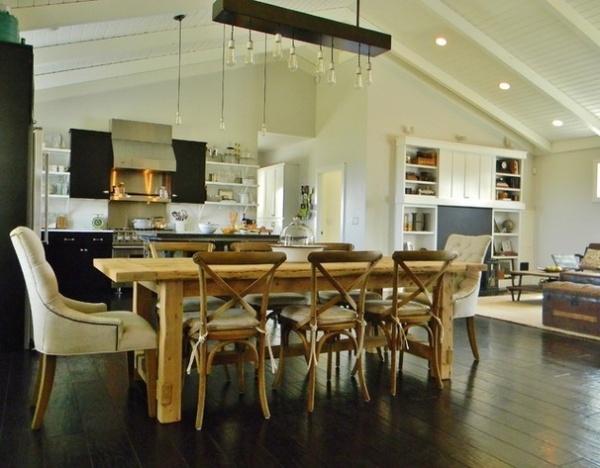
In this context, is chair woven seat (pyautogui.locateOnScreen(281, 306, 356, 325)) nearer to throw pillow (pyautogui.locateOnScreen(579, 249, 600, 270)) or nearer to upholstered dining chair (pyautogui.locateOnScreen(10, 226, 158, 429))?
upholstered dining chair (pyautogui.locateOnScreen(10, 226, 158, 429))

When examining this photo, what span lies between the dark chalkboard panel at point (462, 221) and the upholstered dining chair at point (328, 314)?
5.58 meters

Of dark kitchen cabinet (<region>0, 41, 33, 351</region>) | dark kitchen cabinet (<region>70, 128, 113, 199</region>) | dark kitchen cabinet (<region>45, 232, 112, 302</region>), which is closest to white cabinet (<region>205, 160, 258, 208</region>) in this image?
dark kitchen cabinet (<region>70, 128, 113, 199</region>)

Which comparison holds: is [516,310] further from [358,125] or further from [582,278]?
[358,125]

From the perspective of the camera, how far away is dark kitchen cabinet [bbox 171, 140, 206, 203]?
866 cm

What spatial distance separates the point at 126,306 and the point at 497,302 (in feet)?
17.7

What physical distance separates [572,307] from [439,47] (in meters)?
4.58

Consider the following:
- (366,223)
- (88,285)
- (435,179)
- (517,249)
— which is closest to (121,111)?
(88,285)

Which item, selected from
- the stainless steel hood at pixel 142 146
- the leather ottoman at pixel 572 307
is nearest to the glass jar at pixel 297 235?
the leather ottoman at pixel 572 307

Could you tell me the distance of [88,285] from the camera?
7.40 metres

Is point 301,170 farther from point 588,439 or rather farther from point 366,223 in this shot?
point 588,439

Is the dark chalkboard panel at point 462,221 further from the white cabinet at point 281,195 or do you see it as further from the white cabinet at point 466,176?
the white cabinet at point 281,195

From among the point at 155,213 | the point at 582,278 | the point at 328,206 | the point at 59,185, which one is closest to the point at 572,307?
the point at 582,278

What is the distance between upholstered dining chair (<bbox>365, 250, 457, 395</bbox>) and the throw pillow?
5.22m

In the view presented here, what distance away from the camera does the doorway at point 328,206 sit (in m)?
10.0
